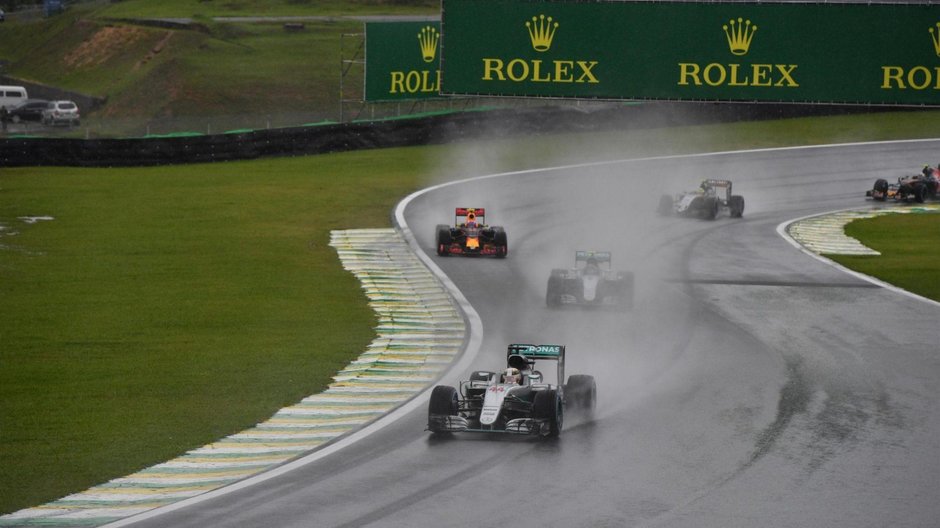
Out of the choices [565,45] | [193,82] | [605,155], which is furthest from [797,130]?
[193,82]

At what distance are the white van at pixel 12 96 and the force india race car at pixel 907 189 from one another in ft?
162

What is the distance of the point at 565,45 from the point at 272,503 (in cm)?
2261

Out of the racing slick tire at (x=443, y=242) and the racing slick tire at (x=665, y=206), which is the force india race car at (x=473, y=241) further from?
the racing slick tire at (x=665, y=206)

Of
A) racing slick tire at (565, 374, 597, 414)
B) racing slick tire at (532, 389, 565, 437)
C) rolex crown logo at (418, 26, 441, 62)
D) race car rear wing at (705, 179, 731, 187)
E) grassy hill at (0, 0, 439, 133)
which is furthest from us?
grassy hill at (0, 0, 439, 133)

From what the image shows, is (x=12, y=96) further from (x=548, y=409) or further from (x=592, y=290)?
(x=548, y=409)

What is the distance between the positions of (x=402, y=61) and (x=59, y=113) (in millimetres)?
22110

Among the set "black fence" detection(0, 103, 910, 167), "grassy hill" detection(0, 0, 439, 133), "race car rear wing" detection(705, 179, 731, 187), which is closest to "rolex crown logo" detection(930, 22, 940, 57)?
"race car rear wing" detection(705, 179, 731, 187)

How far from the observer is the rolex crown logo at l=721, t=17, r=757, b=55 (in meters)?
33.4

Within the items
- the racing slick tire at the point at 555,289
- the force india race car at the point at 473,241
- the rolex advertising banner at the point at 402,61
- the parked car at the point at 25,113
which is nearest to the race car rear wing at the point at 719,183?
the force india race car at the point at 473,241

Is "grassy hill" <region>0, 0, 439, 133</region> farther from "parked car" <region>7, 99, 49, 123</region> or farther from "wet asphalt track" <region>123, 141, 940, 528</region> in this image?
"wet asphalt track" <region>123, 141, 940, 528</region>

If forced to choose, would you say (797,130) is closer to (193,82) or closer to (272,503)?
(193,82)

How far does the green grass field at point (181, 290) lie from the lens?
57.5 ft

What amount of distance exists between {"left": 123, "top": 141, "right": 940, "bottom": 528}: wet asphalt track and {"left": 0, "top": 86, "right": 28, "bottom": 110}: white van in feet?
151

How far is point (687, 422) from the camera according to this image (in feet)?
59.4
